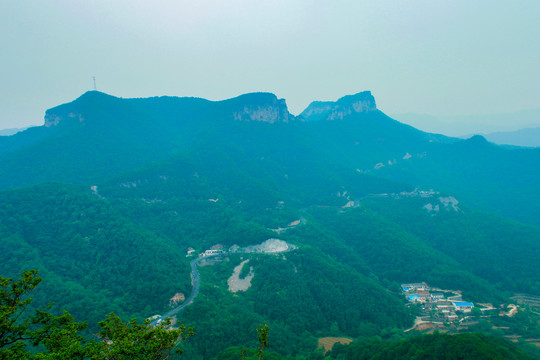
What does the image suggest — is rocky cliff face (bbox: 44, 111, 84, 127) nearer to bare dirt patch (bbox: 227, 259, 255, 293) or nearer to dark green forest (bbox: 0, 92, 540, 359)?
dark green forest (bbox: 0, 92, 540, 359)

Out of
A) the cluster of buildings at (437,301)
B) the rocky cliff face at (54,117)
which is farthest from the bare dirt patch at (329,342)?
the rocky cliff face at (54,117)

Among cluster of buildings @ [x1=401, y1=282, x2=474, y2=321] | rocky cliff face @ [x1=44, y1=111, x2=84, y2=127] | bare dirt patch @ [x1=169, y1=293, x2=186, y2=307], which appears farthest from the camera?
rocky cliff face @ [x1=44, y1=111, x2=84, y2=127]

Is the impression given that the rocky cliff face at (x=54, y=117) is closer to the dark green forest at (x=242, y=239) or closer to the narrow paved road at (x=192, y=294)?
the dark green forest at (x=242, y=239)

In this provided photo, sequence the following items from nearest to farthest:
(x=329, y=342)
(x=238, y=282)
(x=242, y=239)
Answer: (x=329, y=342), (x=238, y=282), (x=242, y=239)

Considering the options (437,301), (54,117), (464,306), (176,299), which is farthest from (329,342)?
(54,117)

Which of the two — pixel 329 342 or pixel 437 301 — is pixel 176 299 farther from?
pixel 437 301

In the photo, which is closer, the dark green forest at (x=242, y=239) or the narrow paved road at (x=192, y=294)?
Result: the narrow paved road at (x=192, y=294)

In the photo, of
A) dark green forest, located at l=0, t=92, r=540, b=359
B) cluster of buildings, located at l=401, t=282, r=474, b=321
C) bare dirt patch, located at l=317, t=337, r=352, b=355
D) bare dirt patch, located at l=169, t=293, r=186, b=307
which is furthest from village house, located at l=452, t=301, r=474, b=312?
bare dirt patch, located at l=169, t=293, r=186, b=307

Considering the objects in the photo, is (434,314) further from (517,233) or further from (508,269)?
(517,233)

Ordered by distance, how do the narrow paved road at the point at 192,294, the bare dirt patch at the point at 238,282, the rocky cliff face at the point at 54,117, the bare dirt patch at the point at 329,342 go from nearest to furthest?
the narrow paved road at the point at 192,294
the bare dirt patch at the point at 329,342
the bare dirt patch at the point at 238,282
the rocky cliff face at the point at 54,117
